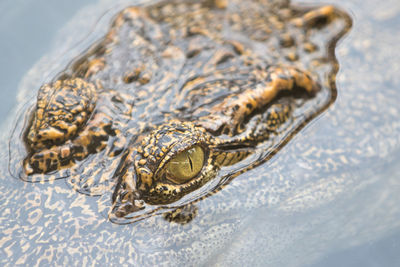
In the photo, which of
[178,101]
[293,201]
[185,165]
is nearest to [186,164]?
[185,165]

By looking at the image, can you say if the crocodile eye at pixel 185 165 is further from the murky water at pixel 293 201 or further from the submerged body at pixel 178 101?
the murky water at pixel 293 201

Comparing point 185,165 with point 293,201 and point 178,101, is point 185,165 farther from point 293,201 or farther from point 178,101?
point 293,201

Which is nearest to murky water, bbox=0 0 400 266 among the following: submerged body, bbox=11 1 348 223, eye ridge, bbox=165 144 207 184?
submerged body, bbox=11 1 348 223

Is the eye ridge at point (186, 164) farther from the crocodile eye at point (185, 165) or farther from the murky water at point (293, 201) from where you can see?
the murky water at point (293, 201)

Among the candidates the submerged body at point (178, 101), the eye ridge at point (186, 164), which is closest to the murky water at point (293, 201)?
the submerged body at point (178, 101)

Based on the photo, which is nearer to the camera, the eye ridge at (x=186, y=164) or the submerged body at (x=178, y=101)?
the eye ridge at (x=186, y=164)

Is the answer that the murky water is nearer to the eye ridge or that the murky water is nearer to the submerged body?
the submerged body
